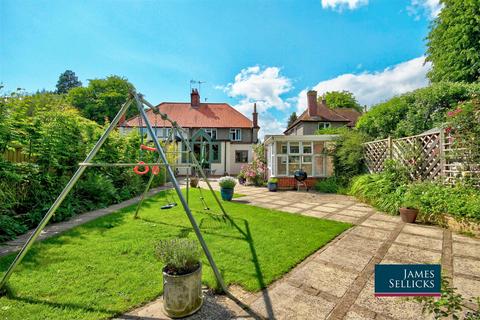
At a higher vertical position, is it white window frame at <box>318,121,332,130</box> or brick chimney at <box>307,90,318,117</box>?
brick chimney at <box>307,90,318,117</box>

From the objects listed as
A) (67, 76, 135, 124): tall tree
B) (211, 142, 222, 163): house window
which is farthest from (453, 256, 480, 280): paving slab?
(67, 76, 135, 124): tall tree

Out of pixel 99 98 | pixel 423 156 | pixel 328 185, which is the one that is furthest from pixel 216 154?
pixel 99 98

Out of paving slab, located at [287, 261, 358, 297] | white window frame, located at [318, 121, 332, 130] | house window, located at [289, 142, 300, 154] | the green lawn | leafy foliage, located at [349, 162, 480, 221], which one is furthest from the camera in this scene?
white window frame, located at [318, 121, 332, 130]

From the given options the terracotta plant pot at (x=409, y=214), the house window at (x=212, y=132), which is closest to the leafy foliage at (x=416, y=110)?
the terracotta plant pot at (x=409, y=214)

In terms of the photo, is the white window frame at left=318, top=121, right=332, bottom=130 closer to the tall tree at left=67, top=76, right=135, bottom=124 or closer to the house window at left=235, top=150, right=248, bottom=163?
the house window at left=235, top=150, right=248, bottom=163

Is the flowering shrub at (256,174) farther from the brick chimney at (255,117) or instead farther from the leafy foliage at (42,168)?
the brick chimney at (255,117)

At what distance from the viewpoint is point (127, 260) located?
304cm

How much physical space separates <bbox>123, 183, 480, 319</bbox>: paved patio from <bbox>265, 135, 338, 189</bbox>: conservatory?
6413mm

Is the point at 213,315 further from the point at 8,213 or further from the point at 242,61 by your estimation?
the point at 242,61

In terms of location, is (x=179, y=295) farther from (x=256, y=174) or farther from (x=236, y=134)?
(x=236, y=134)

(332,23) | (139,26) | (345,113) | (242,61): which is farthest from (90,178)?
(345,113)

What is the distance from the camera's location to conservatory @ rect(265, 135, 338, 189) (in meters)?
11.1

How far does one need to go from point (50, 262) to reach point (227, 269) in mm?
2532

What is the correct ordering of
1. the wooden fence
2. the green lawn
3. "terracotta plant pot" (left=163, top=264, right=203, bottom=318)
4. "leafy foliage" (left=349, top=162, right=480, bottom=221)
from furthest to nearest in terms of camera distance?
1. the wooden fence
2. "leafy foliage" (left=349, top=162, right=480, bottom=221)
3. the green lawn
4. "terracotta plant pot" (left=163, top=264, right=203, bottom=318)
